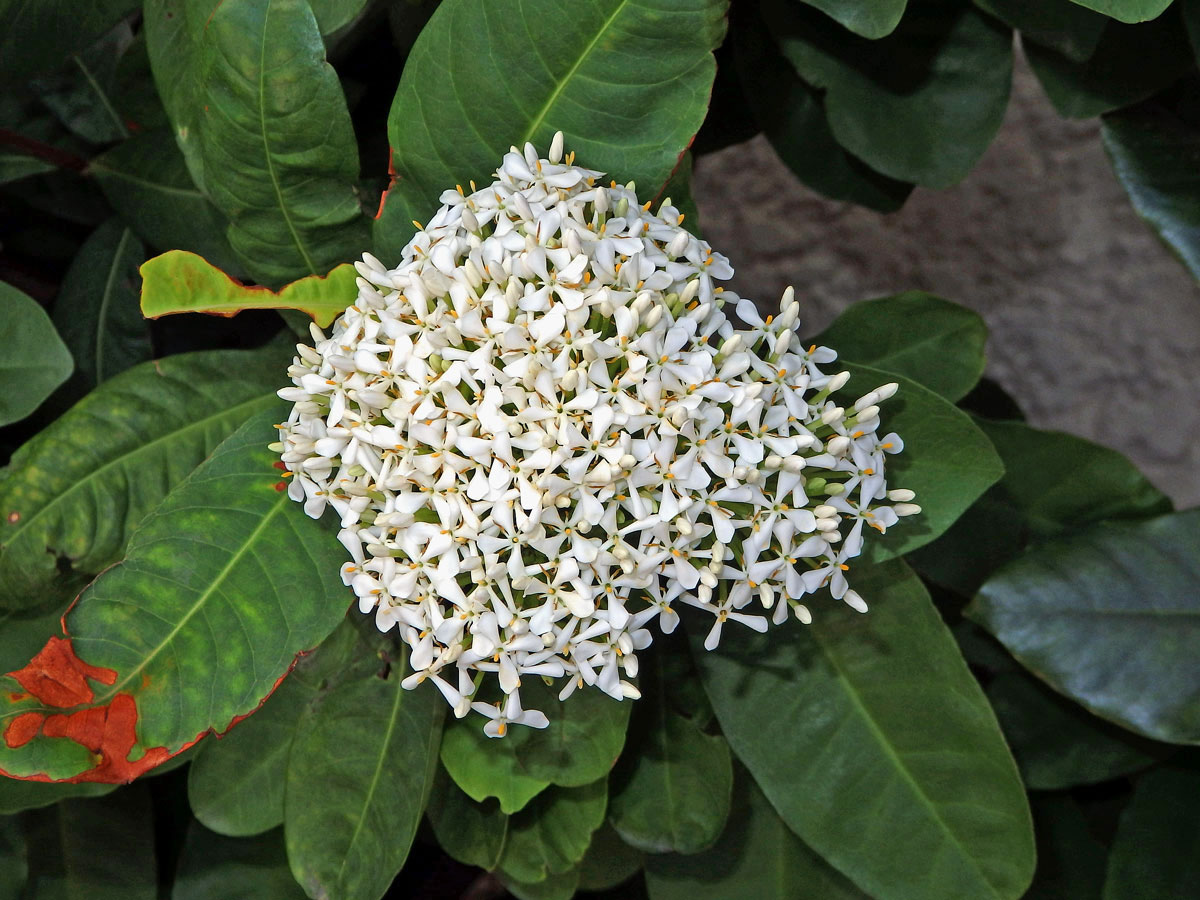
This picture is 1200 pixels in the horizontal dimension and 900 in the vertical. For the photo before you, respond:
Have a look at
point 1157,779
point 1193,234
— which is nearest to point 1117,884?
point 1157,779

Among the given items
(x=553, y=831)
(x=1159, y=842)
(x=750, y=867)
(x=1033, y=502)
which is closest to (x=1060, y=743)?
(x=1159, y=842)

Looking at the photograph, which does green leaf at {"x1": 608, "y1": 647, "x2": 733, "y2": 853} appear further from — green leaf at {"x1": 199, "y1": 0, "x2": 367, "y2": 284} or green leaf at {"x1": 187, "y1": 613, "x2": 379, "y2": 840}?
green leaf at {"x1": 199, "y1": 0, "x2": 367, "y2": 284}

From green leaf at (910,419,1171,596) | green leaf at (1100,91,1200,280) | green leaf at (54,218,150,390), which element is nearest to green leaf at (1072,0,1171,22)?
green leaf at (1100,91,1200,280)

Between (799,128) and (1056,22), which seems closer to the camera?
(1056,22)

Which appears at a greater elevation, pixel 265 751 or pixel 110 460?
pixel 110 460

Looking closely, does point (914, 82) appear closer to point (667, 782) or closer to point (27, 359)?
point (667, 782)
